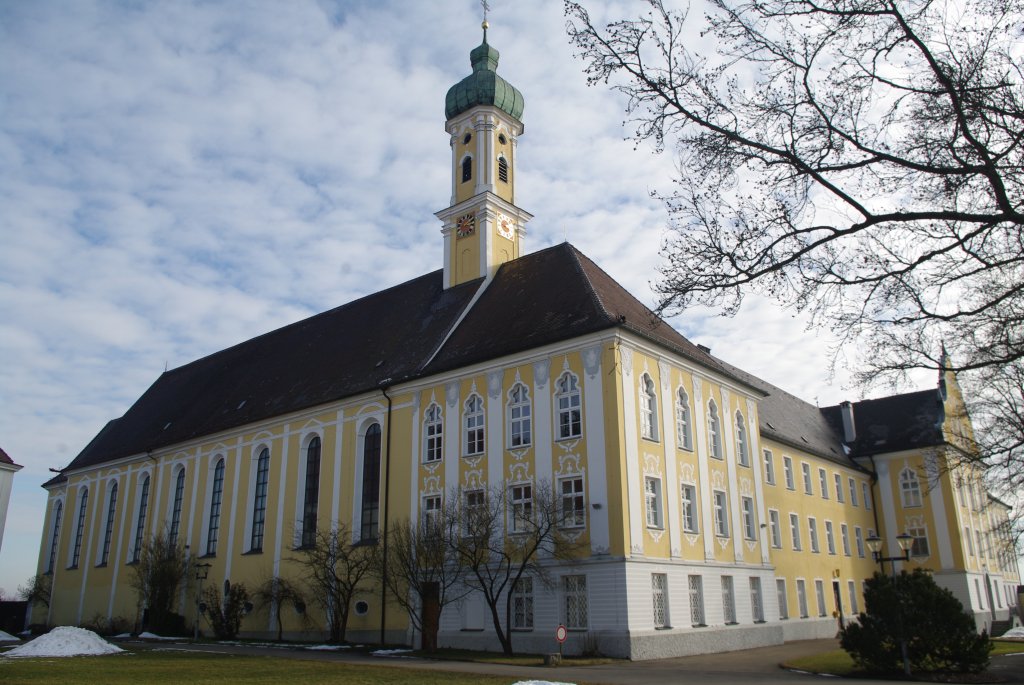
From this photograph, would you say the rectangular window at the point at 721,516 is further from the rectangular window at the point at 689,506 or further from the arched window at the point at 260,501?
the arched window at the point at 260,501

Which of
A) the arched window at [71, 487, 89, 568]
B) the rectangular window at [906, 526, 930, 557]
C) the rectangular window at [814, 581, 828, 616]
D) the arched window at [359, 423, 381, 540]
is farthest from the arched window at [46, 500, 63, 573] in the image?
the rectangular window at [906, 526, 930, 557]

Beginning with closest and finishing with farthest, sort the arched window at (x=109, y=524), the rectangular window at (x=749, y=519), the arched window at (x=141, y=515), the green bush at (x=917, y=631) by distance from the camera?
the green bush at (x=917, y=631)
the rectangular window at (x=749, y=519)
the arched window at (x=141, y=515)
the arched window at (x=109, y=524)

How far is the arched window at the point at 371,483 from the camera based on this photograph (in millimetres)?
31469

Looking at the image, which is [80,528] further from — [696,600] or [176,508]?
[696,600]

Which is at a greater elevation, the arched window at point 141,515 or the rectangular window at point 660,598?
the arched window at point 141,515

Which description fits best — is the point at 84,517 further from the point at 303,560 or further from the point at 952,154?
the point at 952,154

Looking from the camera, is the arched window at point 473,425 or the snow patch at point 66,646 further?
the arched window at point 473,425

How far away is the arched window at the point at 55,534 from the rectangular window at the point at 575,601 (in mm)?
38339

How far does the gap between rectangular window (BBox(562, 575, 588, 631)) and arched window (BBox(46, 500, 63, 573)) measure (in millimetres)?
38339

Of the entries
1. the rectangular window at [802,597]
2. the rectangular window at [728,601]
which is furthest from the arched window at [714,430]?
the rectangular window at [802,597]

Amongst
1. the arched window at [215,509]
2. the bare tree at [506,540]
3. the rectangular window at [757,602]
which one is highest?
the arched window at [215,509]

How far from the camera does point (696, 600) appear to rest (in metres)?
26.5

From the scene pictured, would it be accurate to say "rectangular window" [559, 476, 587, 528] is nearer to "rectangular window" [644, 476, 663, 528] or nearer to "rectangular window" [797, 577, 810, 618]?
"rectangular window" [644, 476, 663, 528]

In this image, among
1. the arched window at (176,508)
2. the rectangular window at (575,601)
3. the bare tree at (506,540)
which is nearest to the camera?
the rectangular window at (575,601)
